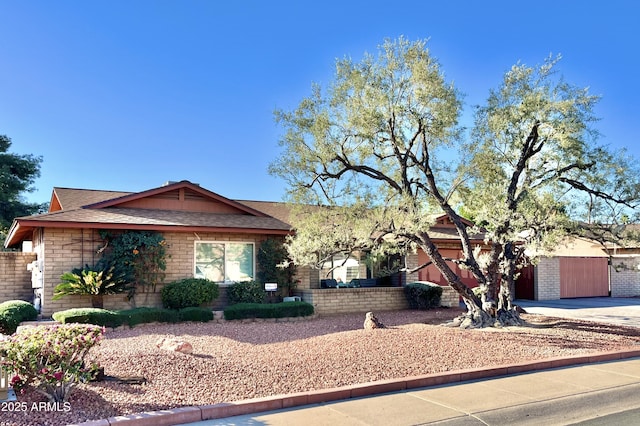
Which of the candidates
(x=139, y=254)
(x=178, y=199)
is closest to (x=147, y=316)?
(x=139, y=254)

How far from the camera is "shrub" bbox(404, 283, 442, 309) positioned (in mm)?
16641

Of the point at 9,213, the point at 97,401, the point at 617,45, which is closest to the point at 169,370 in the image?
the point at 97,401

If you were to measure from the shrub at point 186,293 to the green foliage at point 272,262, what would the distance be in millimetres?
2014

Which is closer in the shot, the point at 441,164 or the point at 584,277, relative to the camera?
the point at 441,164

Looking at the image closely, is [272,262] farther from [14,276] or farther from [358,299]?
[14,276]

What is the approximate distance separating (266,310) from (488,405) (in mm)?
8108

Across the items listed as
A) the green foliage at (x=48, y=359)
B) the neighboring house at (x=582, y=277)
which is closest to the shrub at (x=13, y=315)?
the green foliage at (x=48, y=359)

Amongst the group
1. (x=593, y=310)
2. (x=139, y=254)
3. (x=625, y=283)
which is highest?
(x=139, y=254)

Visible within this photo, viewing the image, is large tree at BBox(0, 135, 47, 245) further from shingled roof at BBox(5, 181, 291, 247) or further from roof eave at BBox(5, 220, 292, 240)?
roof eave at BBox(5, 220, 292, 240)

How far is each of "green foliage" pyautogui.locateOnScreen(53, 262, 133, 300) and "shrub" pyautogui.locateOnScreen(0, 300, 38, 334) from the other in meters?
0.83

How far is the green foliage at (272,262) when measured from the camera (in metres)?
15.6

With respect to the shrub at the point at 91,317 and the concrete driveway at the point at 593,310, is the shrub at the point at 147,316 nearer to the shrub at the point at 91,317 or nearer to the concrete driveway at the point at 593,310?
the shrub at the point at 91,317

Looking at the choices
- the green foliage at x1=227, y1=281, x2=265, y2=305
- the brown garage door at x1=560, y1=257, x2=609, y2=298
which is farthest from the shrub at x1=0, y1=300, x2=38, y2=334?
the brown garage door at x1=560, y1=257, x2=609, y2=298

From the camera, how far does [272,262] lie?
616 inches
